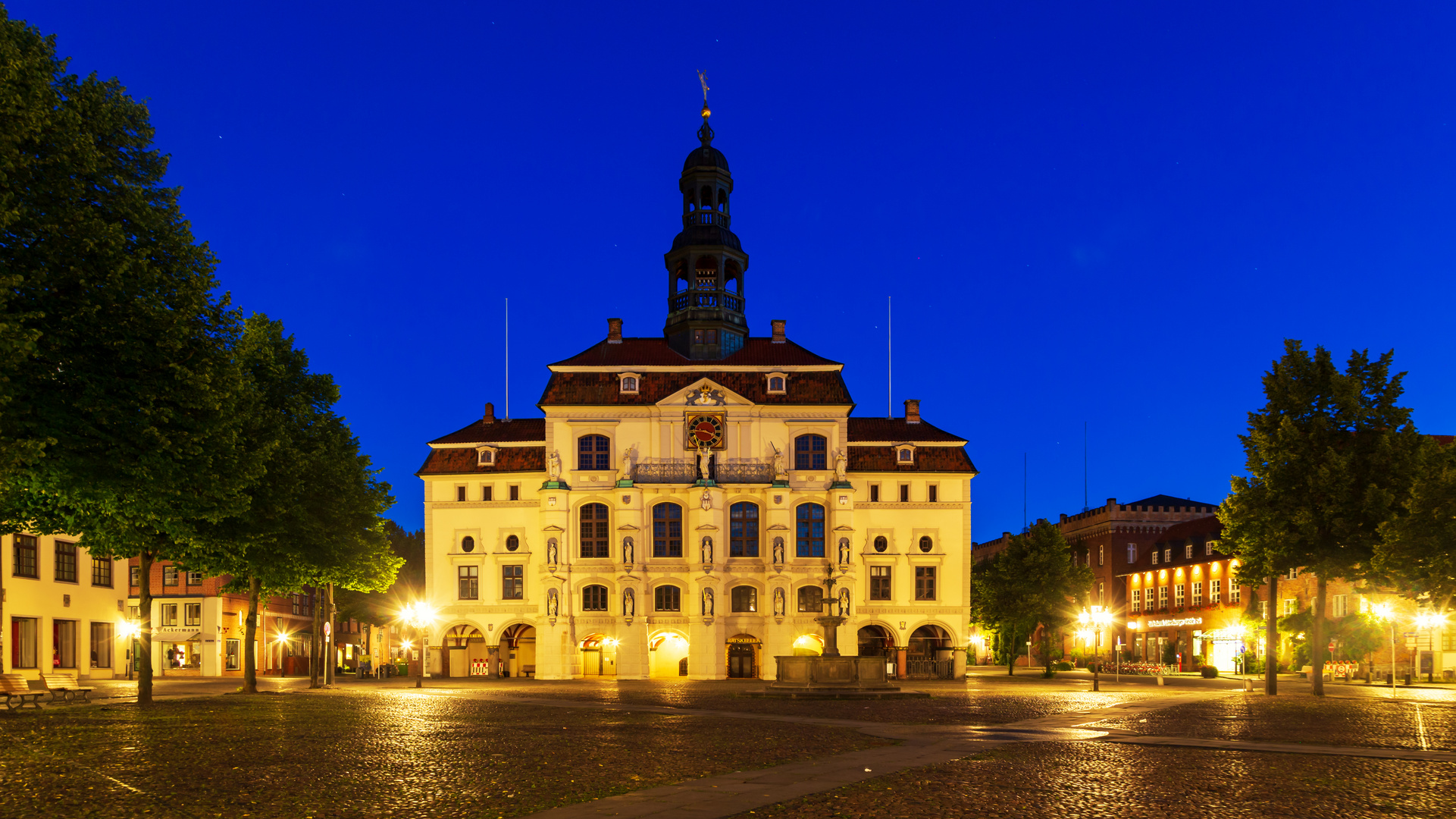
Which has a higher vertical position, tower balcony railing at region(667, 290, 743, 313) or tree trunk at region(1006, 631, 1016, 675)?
tower balcony railing at region(667, 290, 743, 313)

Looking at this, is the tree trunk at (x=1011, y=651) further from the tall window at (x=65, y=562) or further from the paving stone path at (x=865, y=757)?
the tall window at (x=65, y=562)

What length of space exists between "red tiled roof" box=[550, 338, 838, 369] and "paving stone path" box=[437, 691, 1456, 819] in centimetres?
3903

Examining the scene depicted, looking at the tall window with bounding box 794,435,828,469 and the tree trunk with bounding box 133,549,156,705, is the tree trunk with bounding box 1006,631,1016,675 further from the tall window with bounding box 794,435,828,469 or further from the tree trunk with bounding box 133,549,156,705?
the tree trunk with bounding box 133,549,156,705

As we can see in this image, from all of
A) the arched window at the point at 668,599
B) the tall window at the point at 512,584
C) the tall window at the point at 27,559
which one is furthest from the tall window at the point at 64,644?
the arched window at the point at 668,599

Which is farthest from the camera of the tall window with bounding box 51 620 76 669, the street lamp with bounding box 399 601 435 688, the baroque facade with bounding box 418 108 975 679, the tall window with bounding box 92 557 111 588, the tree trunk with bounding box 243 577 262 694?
the baroque facade with bounding box 418 108 975 679

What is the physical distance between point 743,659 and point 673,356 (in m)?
18.1

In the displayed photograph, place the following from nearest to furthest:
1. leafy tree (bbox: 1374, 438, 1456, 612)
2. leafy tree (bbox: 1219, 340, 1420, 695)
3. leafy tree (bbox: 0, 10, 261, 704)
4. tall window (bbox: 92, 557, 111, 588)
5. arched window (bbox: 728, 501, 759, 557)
A: leafy tree (bbox: 0, 10, 261, 704)
leafy tree (bbox: 1374, 438, 1456, 612)
leafy tree (bbox: 1219, 340, 1420, 695)
tall window (bbox: 92, 557, 111, 588)
arched window (bbox: 728, 501, 759, 557)

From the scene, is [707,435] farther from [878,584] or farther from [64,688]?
[64,688]

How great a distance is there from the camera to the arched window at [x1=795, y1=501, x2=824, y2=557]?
68312 mm

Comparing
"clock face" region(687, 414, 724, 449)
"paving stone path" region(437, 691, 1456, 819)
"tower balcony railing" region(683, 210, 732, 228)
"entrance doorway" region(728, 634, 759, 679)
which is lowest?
"entrance doorway" region(728, 634, 759, 679)

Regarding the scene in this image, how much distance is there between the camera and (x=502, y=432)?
7194 cm

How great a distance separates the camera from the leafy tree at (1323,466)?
38312mm

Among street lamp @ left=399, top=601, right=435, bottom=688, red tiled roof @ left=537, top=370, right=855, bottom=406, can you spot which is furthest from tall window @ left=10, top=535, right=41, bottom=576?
red tiled roof @ left=537, top=370, right=855, bottom=406

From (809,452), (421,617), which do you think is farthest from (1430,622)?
(421,617)
